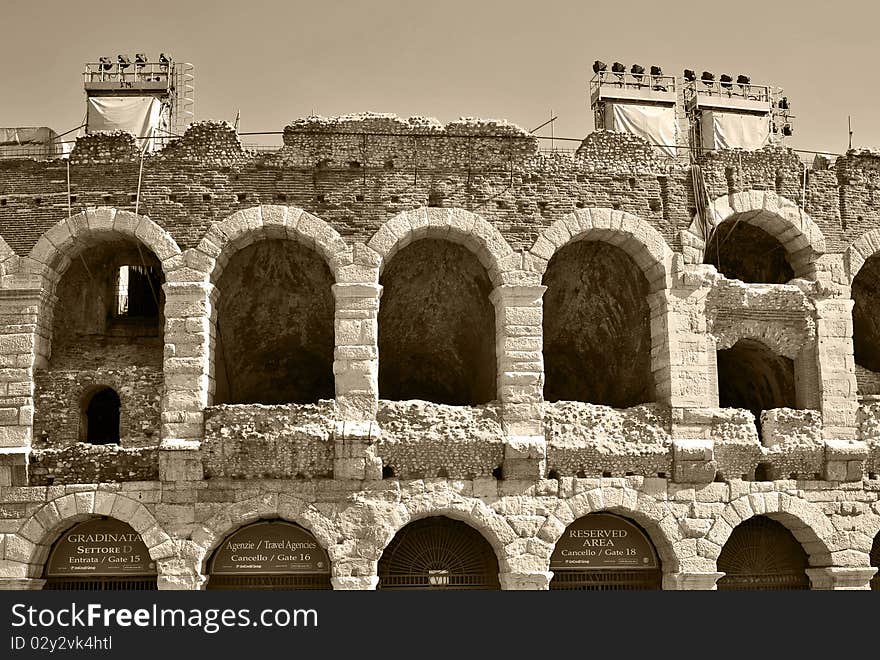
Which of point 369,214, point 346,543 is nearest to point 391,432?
point 346,543

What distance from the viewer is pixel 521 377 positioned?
1634 cm

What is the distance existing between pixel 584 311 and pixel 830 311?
12.3 feet

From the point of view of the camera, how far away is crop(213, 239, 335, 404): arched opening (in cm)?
1791

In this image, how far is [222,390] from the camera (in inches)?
711

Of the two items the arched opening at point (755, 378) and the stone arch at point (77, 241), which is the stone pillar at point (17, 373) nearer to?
the stone arch at point (77, 241)

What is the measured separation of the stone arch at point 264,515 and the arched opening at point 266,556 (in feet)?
0.64

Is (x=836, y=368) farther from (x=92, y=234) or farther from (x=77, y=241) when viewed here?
(x=77, y=241)

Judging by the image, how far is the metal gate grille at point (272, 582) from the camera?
16031mm

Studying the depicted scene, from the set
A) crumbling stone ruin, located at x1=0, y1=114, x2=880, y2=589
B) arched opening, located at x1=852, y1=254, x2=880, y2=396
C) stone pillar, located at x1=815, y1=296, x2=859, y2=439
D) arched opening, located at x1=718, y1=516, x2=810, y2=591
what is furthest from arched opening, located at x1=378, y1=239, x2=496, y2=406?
arched opening, located at x1=852, y1=254, x2=880, y2=396

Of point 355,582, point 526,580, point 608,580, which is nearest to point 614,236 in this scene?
point 608,580

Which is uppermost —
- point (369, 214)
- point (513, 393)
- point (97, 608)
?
point (369, 214)

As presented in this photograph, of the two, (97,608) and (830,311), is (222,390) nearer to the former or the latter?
(97,608)

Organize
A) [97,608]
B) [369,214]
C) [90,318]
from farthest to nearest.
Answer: [90,318] < [369,214] < [97,608]

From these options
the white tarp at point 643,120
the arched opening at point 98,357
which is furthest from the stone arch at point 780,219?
the arched opening at point 98,357
